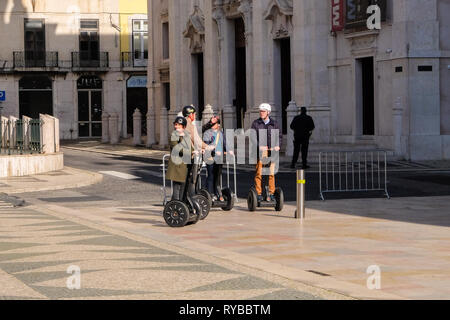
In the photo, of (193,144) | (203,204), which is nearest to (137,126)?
(203,204)

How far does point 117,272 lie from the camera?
422 inches

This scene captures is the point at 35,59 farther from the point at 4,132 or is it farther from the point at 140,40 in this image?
the point at 4,132

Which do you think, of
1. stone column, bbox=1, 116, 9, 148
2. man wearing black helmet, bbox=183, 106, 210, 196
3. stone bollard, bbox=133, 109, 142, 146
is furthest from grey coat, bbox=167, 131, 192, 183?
stone bollard, bbox=133, 109, 142, 146

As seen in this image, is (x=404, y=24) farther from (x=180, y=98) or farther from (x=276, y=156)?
(x=180, y=98)

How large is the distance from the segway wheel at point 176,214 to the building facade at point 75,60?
1937 inches

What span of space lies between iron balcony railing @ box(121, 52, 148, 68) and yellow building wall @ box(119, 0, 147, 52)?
0.41 metres

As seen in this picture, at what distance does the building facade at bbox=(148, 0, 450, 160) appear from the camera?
3127cm

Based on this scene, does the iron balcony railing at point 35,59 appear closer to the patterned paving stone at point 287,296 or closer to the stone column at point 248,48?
the stone column at point 248,48

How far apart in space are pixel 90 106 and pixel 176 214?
51.0 metres

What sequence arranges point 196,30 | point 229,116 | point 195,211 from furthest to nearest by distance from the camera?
point 196,30, point 229,116, point 195,211

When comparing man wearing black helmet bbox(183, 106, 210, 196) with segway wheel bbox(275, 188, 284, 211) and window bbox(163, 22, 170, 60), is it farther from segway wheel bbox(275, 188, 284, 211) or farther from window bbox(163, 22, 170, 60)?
window bbox(163, 22, 170, 60)

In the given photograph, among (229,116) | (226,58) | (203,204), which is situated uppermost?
(226,58)
